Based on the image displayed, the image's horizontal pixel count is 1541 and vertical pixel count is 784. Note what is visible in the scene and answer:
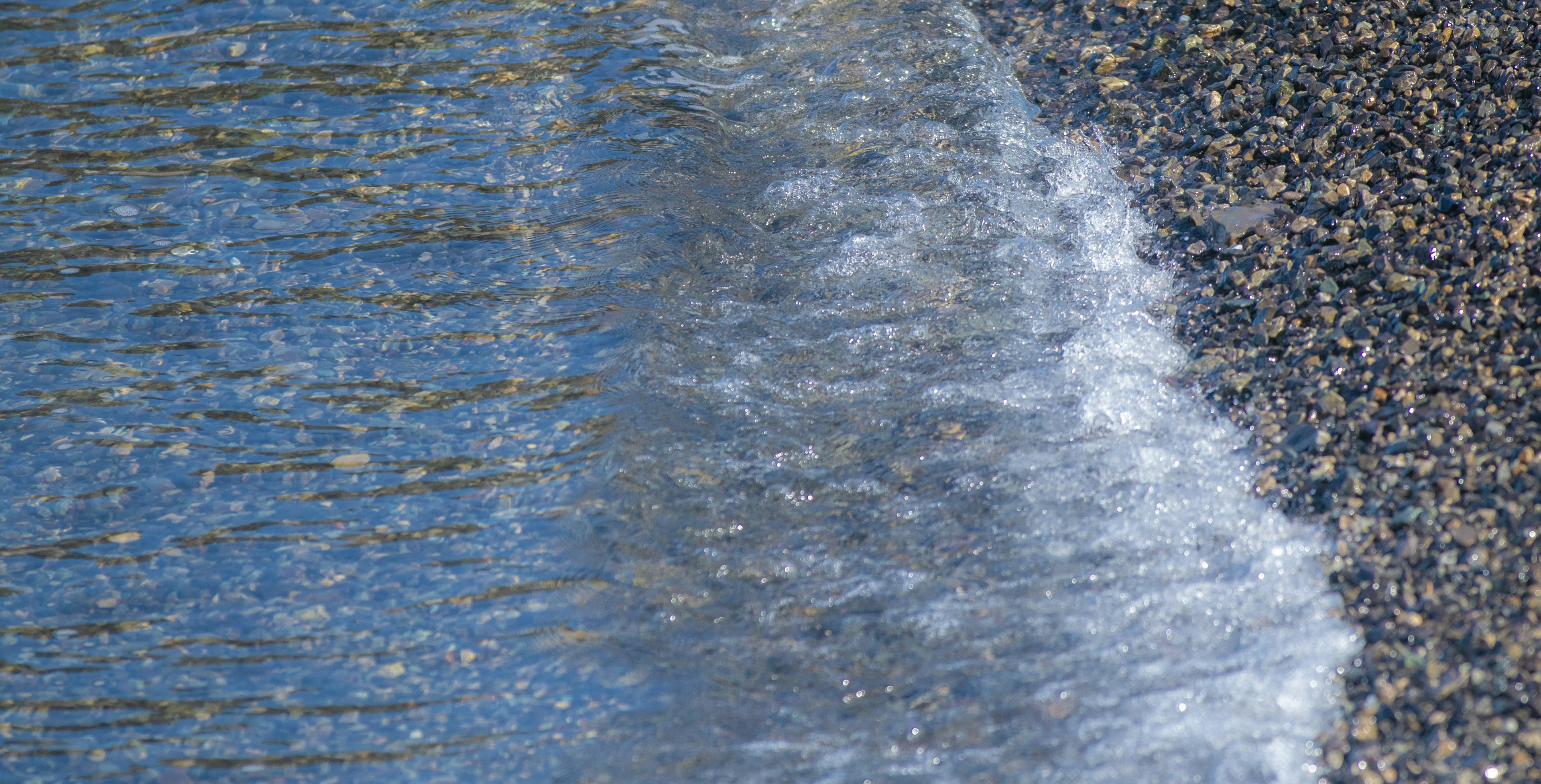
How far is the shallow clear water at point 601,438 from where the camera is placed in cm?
342

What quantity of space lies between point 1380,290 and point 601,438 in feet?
9.37

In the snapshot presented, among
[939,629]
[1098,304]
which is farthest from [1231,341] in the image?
[939,629]

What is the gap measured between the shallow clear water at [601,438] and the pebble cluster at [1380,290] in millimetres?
186

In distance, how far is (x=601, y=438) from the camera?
171 inches

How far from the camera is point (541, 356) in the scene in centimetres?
473

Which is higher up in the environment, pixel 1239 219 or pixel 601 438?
pixel 1239 219

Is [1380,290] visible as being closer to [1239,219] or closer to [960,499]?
[1239,219]

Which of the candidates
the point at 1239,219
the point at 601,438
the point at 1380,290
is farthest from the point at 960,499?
the point at 1239,219

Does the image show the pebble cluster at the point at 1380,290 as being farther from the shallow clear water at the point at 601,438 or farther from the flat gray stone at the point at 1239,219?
the shallow clear water at the point at 601,438

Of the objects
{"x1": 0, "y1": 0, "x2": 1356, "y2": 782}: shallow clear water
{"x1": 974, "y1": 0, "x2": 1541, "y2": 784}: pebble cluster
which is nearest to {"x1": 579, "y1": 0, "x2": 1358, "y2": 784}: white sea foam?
{"x1": 0, "y1": 0, "x2": 1356, "y2": 782}: shallow clear water

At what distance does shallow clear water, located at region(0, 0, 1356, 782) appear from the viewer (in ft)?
11.2

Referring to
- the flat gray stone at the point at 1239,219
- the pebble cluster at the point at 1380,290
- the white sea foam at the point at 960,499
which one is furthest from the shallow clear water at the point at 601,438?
the flat gray stone at the point at 1239,219

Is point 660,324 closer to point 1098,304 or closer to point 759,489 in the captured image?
point 759,489

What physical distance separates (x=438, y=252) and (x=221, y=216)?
3.68 feet
